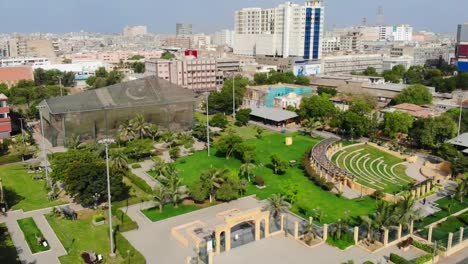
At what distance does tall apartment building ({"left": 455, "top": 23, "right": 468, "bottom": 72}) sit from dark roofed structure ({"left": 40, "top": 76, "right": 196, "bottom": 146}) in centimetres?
11938

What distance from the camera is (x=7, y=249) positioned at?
108 feet

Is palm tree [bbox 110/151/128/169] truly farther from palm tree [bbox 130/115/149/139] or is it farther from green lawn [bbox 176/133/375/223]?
palm tree [bbox 130/115/149/139]

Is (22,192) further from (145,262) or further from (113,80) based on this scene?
(113,80)

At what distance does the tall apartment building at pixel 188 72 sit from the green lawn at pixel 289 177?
50.4 m

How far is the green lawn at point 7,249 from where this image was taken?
3119 centimetres

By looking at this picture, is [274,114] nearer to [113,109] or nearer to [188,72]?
[113,109]

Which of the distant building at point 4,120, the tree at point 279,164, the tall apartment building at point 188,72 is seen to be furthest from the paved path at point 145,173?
the tall apartment building at point 188,72

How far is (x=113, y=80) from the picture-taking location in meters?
127

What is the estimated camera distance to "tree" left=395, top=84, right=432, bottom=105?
285 feet

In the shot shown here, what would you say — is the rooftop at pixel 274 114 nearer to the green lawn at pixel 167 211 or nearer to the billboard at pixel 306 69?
the green lawn at pixel 167 211

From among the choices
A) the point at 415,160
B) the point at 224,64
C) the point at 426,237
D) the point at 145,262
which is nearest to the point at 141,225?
the point at 145,262

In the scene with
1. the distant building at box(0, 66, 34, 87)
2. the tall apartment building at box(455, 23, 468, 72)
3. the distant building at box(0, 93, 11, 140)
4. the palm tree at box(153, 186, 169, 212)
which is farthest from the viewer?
the tall apartment building at box(455, 23, 468, 72)

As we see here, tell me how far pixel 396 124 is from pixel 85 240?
50.3m

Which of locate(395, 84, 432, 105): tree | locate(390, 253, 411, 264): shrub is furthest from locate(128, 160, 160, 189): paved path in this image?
locate(395, 84, 432, 105): tree
